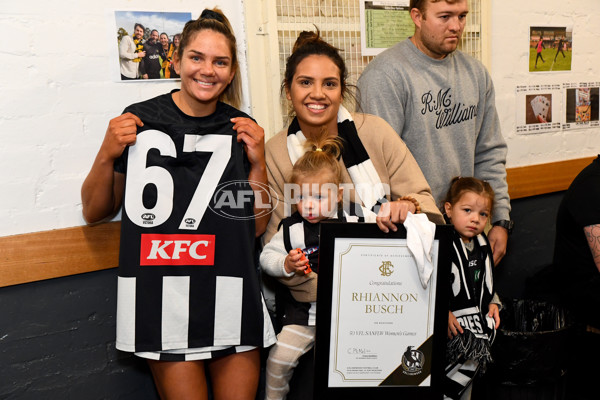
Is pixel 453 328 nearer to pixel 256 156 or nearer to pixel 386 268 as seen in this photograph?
pixel 386 268

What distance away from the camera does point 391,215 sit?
174 cm

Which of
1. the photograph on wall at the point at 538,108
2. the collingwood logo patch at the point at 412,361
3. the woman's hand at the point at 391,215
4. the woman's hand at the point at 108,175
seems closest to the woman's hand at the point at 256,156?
the woman's hand at the point at 108,175

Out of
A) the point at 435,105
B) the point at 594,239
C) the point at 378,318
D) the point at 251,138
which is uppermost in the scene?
the point at 435,105

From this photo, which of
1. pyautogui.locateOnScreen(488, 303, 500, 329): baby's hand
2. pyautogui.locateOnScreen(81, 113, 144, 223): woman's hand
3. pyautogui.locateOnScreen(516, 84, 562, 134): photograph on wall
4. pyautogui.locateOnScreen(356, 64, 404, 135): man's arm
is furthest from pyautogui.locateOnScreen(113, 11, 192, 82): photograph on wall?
pyautogui.locateOnScreen(516, 84, 562, 134): photograph on wall

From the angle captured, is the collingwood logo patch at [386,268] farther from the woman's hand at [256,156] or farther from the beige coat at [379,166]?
the woman's hand at [256,156]

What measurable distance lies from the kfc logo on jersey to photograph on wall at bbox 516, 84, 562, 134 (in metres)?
2.09

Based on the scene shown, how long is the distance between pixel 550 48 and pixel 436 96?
1247mm

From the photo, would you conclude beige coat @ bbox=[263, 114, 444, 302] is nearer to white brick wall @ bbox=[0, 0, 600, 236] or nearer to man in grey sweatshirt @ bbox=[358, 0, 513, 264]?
man in grey sweatshirt @ bbox=[358, 0, 513, 264]

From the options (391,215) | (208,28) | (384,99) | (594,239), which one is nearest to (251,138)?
(208,28)

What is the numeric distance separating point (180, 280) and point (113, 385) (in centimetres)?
71

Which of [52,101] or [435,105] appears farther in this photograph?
[435,105]

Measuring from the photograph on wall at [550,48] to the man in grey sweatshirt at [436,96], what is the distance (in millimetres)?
783

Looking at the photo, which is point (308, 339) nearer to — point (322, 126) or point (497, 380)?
point (322, 126)

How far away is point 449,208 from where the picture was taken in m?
2.32
